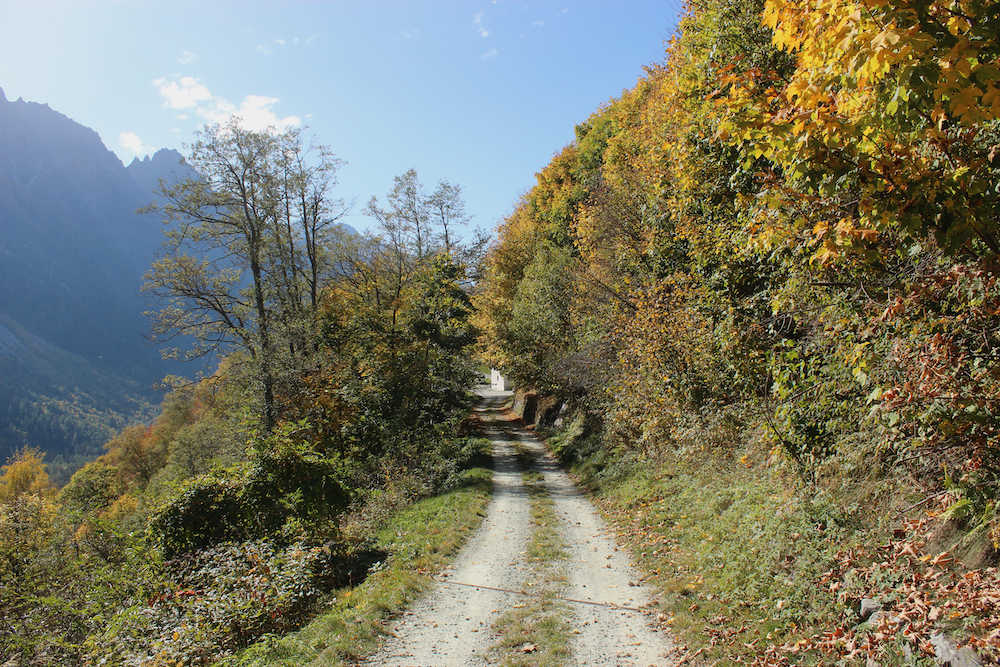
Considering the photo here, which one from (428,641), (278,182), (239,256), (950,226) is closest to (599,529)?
(428,641)

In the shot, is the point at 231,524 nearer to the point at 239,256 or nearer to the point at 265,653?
the point at 265,653

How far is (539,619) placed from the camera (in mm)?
7680

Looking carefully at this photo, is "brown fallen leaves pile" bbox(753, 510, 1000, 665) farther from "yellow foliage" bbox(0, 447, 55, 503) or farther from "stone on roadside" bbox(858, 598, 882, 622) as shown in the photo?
"yellow foliage" bbox(0, 447, 55, 503)

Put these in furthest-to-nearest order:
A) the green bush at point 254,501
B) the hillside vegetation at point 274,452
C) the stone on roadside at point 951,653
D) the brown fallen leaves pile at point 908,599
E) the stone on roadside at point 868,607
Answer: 1. the green bush at point 254,501
2. the hillside vegetation at point 274,452
3. the stone on roadside at point 868,607
4. the brown fallen leaves pile at point 908,599
5. the stone on roadside at point 951,653

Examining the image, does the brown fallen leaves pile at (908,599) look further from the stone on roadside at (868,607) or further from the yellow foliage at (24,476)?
the yellow foliage at (24,476)

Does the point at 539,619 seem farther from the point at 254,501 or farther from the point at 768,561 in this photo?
the point at 254,501

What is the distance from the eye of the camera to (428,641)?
7254 mm

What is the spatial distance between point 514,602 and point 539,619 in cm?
86

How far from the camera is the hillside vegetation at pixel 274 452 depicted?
30.7ft

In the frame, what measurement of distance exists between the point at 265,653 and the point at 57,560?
18.9 metres

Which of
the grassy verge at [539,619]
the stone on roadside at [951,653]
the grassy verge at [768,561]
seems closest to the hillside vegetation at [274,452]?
the grassy verge at [539,619]

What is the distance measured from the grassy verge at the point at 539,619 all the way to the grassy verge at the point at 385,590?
5.67 ft

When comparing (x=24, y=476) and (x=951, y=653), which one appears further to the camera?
(x=24, y=476)

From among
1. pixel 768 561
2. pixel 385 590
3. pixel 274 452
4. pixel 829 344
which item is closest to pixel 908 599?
pixel 768 561
